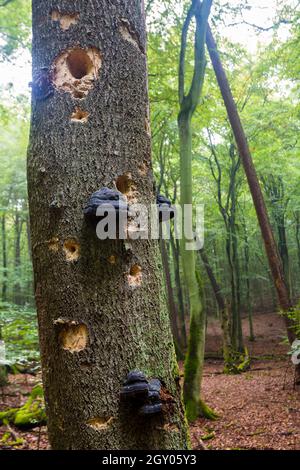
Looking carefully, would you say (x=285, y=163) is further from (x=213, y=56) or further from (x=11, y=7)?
(x=11, y=7)

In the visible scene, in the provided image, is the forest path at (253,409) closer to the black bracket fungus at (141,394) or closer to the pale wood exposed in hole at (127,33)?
the black bracket fungus at (141,394)

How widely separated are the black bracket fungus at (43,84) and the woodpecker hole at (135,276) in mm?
1007

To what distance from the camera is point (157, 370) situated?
170cm

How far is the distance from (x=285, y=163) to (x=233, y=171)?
3.08 meters

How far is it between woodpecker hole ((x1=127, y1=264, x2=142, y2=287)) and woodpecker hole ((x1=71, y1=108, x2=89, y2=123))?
0.78 m

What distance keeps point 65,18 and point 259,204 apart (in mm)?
7763

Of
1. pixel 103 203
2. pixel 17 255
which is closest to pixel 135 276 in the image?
pixel 103 203

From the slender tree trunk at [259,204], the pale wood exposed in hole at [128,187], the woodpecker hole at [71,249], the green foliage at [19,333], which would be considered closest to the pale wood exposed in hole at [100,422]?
the woodpecker hole at [71,249]

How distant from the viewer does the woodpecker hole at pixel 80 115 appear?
5.90 feet

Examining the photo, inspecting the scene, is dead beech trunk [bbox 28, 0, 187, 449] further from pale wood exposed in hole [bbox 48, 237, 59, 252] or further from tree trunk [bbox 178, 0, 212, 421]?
tree trunk [bbox 178, 0, 212, 421]

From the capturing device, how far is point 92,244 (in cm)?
169

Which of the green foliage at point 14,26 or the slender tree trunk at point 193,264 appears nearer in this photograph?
the slender tree trunk at point 193,264

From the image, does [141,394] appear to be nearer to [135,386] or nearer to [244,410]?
[135,386]

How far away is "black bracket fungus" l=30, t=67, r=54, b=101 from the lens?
73.3 inches
